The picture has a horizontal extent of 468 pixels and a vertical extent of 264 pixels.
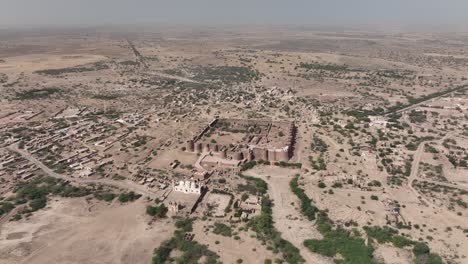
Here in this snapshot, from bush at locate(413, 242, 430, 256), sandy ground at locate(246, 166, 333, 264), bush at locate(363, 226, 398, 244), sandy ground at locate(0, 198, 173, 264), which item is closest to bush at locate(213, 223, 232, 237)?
sandy ground at locate(0, 198, 173, 264)

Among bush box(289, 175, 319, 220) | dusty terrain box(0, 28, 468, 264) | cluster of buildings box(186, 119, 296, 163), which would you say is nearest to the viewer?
dusty terrain box(0, 28, 468, 264)

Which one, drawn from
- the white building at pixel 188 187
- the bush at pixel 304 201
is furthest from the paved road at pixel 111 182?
the bush at pixel 304 201

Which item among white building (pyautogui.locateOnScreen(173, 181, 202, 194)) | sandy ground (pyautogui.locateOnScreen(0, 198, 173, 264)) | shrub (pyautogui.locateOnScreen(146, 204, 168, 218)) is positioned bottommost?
sandy ground (pyautogui.locateOnScreen(0, 198, 173, 264))

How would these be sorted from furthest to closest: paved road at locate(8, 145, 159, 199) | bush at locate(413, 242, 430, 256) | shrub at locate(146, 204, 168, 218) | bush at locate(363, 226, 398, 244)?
paved road at locate(8, 145, 159, 199)
shrub at locate(146, 204, 168, 218)
bush at locate(363, 226, 398, 244)
bush at locate(413, 242, 430, 256)

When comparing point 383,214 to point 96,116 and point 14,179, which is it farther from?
point 96,116

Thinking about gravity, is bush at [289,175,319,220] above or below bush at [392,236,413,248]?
above

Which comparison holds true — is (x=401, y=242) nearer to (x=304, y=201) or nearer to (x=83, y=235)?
(x=304, y=201)

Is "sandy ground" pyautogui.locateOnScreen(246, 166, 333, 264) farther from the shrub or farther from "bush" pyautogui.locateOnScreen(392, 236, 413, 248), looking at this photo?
the shrub

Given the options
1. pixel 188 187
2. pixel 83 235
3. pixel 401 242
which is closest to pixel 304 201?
pixel 401 242
